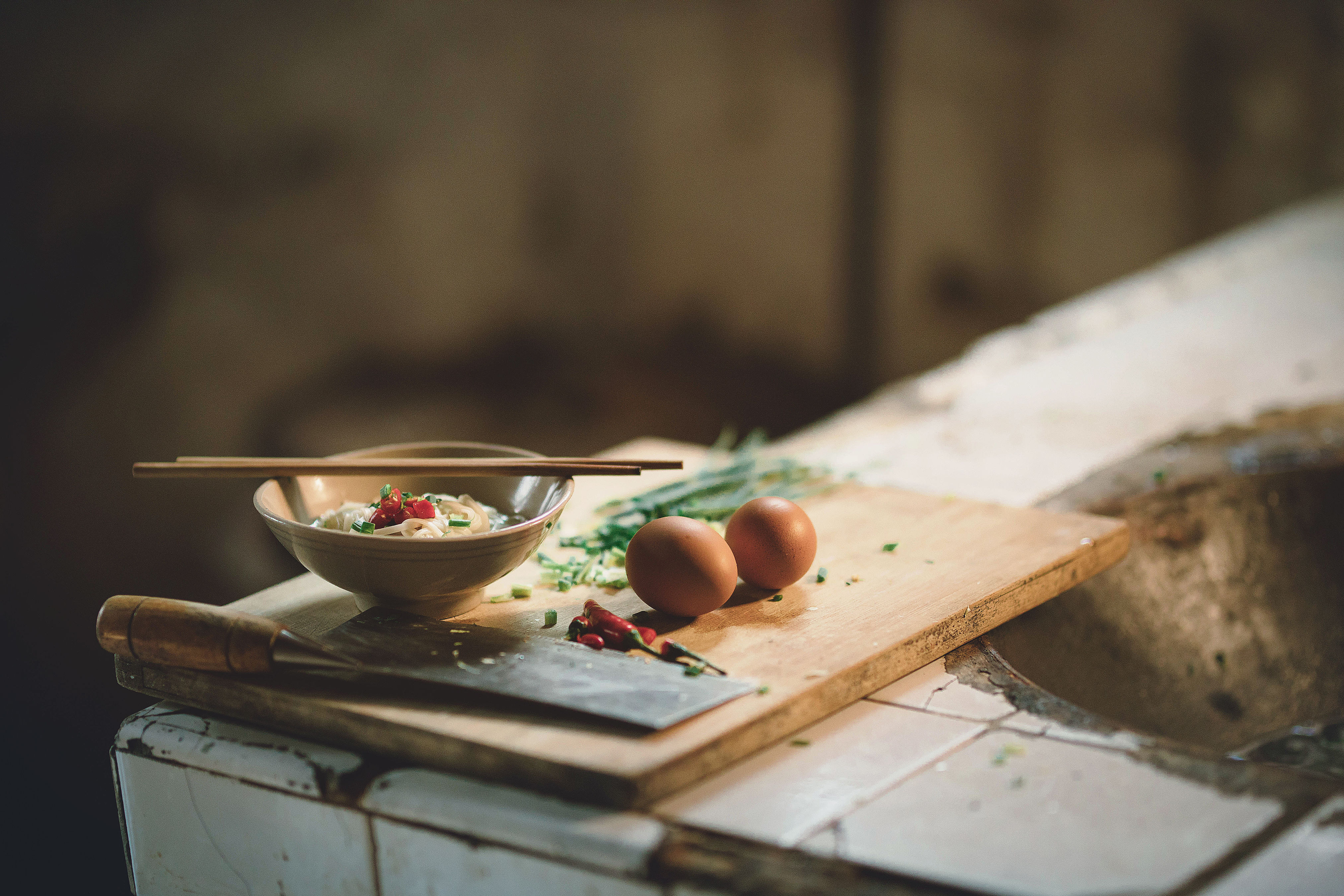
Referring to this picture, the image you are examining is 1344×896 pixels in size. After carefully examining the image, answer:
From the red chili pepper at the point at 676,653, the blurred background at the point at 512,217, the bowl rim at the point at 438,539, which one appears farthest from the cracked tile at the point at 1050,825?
the blurred background at the point at 512,217

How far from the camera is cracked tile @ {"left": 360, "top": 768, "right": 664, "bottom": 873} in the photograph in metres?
0.98

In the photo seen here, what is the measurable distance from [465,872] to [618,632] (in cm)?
32

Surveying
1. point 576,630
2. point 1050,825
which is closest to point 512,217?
point 576,630

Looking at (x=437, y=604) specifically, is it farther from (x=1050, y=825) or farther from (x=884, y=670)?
(x=1050, y=825)

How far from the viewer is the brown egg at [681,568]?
4.46 feet

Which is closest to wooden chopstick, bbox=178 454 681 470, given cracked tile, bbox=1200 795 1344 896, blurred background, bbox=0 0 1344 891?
cracked tile, bbox=1200 795 1344 896

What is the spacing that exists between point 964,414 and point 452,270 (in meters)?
2.62

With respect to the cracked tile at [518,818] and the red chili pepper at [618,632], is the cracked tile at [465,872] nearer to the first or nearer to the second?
the cracked tile at [518,818]

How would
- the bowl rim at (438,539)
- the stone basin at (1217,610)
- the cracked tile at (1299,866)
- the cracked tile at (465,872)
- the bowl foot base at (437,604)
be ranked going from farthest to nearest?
the stone basin at (1217,610), the bowl foot base at (437,604), the bowl rim at (438,539), the cracked tile at (465,872), the cracked tile at (1299,866)

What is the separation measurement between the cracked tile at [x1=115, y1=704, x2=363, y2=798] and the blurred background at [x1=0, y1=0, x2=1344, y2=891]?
199 centimetres

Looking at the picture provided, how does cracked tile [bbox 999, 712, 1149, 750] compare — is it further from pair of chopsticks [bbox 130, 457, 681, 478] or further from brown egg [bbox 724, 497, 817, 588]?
pair of chopsticks [bbox 130, 457, 681, 478]

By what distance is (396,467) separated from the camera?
1415mm

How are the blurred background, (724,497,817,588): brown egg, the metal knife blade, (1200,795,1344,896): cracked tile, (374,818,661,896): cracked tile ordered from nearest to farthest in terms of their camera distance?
(1200,795,1344,896): cracked tile → (374,818,661,896): cracked tile → the metal knife blade → (724,497,817,588): brown egg → the blurred background

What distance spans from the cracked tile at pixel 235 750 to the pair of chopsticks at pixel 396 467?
0.93 feet
